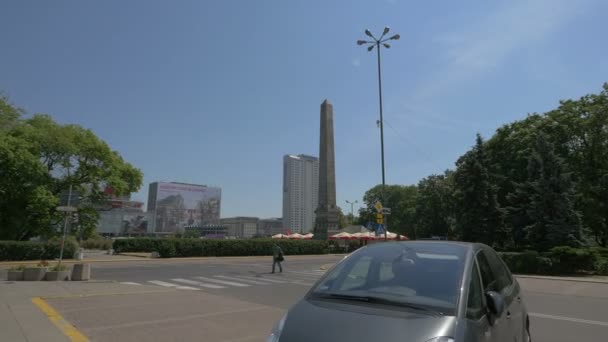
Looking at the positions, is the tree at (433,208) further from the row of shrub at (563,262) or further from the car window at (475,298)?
the car window at (475,298)

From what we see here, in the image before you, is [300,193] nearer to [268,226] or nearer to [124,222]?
[268,226]

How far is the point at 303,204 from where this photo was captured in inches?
6732

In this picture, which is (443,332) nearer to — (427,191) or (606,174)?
(606,174)

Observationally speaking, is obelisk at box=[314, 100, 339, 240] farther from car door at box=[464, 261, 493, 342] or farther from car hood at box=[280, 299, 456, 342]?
car hood at box=[280, 299, 456, 342]

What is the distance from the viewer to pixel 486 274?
13.3ft

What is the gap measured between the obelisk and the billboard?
201ft

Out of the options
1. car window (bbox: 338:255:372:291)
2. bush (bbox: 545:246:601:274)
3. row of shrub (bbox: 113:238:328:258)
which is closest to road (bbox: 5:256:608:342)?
car window (bbox: 338:255:372:291)

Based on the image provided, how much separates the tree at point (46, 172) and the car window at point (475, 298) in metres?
34.5

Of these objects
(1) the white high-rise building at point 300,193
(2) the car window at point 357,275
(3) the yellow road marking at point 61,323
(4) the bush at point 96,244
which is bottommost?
(3) the yellow road marking at point 61,323

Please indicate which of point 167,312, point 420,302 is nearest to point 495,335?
point 420,302

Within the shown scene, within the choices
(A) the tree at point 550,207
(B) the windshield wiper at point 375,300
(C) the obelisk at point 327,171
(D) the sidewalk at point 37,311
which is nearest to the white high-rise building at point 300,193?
(C) the obelisk at point 327,171

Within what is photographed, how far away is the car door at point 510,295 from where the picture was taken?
430 centimetres

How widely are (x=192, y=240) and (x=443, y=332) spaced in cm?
3566

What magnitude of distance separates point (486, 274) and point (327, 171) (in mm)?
40569
